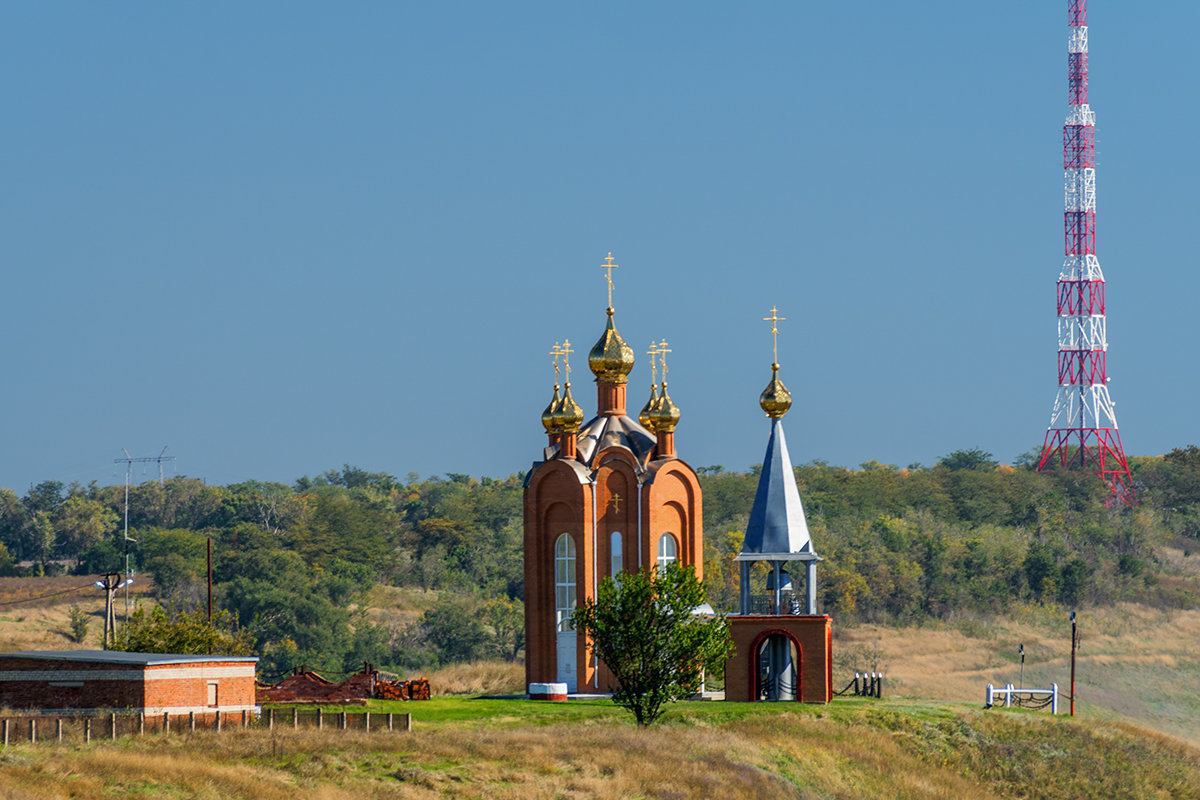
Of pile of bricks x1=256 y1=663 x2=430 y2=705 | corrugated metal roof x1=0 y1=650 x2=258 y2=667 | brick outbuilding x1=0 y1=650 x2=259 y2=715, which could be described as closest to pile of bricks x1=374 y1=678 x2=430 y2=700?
pile of bricks x1=256 y1=663 x2=430 y2=705

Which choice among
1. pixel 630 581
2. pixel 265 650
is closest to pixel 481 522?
pixel 265 650

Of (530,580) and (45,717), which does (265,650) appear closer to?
(530,580)

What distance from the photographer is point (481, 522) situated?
11531 cm

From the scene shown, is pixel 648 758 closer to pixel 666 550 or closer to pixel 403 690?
pixel 403 690

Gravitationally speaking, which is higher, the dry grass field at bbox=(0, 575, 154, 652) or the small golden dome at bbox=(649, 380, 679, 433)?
the small golden dome at bbox=(649, 380, 679, 433)

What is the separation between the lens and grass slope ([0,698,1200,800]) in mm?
33406

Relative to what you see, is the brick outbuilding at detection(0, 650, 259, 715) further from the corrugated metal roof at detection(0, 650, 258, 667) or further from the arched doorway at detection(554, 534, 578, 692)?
the arched doorway at detection(554, 534, 578, 692)

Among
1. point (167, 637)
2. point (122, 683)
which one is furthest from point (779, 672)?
point (122, 683)

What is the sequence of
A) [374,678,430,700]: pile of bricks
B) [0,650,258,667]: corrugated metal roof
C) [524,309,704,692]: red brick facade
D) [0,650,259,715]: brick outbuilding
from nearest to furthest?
1. [0,650,259,715]: brick outbuilding
2. [0,650,258,667]: corrugated metal roof
3. [374,678,430,700]: pile of bricks
4. [524,309,704,692]: red brick facade

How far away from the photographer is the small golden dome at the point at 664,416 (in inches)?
1999

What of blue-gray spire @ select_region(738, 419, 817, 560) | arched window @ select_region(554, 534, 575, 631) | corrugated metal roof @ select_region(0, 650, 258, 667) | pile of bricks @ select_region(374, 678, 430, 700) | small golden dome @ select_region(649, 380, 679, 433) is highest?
small golden dome @ select_region(649, 380, 679, 433)

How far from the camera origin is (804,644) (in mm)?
47406

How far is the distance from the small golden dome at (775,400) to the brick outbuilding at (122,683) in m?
17.0

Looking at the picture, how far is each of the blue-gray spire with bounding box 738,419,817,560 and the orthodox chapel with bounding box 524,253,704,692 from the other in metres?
2.28
